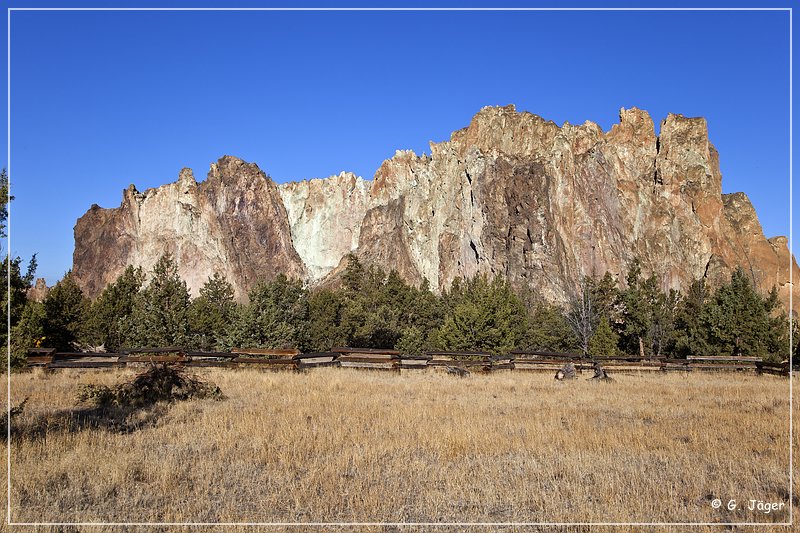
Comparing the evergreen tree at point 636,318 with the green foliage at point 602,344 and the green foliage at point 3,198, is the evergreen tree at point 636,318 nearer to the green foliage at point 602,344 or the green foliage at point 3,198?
the green foliage at point 602,344

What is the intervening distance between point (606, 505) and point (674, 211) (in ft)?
496

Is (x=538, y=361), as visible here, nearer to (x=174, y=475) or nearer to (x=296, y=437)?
(x=296, y=437)

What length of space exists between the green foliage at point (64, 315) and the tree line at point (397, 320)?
0.45 ft

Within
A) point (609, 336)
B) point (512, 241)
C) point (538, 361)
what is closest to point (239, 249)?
point (512, 241)

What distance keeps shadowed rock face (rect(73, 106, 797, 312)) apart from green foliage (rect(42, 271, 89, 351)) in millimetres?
88888

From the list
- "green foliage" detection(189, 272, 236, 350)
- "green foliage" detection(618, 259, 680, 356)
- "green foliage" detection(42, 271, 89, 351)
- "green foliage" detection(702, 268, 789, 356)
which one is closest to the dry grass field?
"green foliage" detection(42, 271, 89, 351)

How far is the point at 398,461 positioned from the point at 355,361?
57.4ft

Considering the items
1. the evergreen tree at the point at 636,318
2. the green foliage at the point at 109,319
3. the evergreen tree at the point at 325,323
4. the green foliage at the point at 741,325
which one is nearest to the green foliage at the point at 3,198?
the green foliage at the point at 109,319

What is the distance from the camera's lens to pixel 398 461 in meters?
9.30

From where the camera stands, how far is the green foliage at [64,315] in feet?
112

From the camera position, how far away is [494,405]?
51.4ft

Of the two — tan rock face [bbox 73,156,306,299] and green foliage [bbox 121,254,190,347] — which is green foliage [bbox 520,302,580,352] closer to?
green foliage [bbox 121,254,190,347]

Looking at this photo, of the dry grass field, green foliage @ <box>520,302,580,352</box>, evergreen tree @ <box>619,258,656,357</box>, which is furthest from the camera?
evergreen tree @ <box>619,258,656,357</box>

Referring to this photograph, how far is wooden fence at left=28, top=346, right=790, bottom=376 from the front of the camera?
75.0 ft
